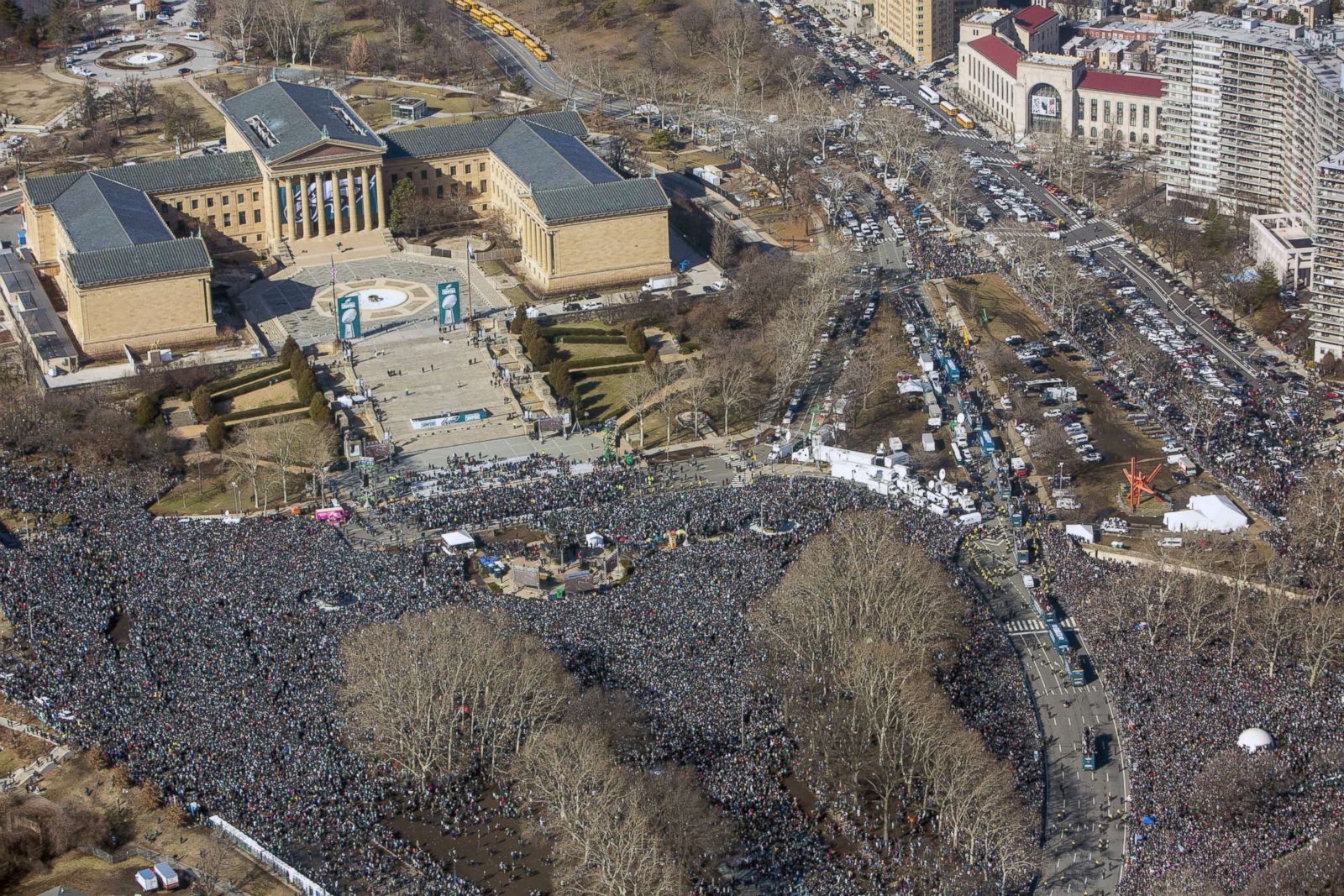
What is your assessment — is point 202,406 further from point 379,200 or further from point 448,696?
point 448,696

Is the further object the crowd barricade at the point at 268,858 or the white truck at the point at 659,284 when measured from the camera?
the white truck at the point at 659,284

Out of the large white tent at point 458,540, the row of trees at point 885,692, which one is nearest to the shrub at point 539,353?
the large white tent at point 458,540

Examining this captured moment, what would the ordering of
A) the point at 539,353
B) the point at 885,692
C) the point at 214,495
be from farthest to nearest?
the point at 539,353 < the point at 214,495 < the point at 885,692

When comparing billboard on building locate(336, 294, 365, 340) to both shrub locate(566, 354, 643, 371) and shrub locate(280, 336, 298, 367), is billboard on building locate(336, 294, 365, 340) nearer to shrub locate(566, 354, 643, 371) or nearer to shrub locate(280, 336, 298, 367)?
shrub locate(280, 336, 298, 367)

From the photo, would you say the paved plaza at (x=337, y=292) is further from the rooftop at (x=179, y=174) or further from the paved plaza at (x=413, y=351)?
the rooftop at (x=179, y=174)

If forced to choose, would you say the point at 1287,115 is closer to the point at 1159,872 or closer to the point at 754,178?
the point at 754,178

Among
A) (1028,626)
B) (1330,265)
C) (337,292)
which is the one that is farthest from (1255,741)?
(337,292)
